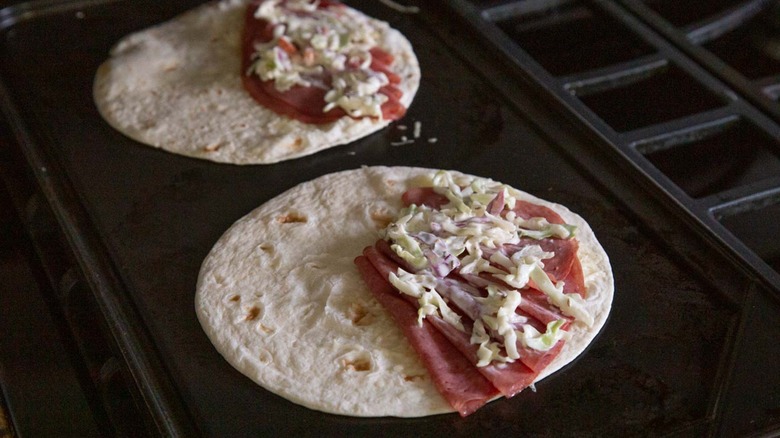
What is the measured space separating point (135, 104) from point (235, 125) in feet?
0.86

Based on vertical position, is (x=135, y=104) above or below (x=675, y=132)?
below

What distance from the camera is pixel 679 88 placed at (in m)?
2.38

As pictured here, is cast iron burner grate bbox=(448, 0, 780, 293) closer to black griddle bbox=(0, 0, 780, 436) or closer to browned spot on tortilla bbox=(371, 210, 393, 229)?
black griddle bbox=(0, 0, 780, 436)

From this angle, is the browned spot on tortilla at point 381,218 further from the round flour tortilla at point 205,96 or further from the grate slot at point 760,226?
the grate slot at point 760,226

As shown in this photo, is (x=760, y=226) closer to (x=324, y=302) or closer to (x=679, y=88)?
(x=679, y=88)

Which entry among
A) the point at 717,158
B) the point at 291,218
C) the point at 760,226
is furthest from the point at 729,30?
the point at 291,218

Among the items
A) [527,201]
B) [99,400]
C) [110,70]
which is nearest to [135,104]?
[110,70]

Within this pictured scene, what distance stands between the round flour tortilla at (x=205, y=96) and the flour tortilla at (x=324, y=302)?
0.17 m

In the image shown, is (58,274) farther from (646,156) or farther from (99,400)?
(646,156)

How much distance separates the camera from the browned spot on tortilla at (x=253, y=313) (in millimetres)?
1661

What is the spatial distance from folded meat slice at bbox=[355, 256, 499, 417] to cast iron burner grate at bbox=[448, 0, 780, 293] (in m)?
0.62

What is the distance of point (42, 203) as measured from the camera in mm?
1950

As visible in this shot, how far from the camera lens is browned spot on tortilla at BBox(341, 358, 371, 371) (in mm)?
1554

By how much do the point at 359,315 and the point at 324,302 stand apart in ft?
0.23
